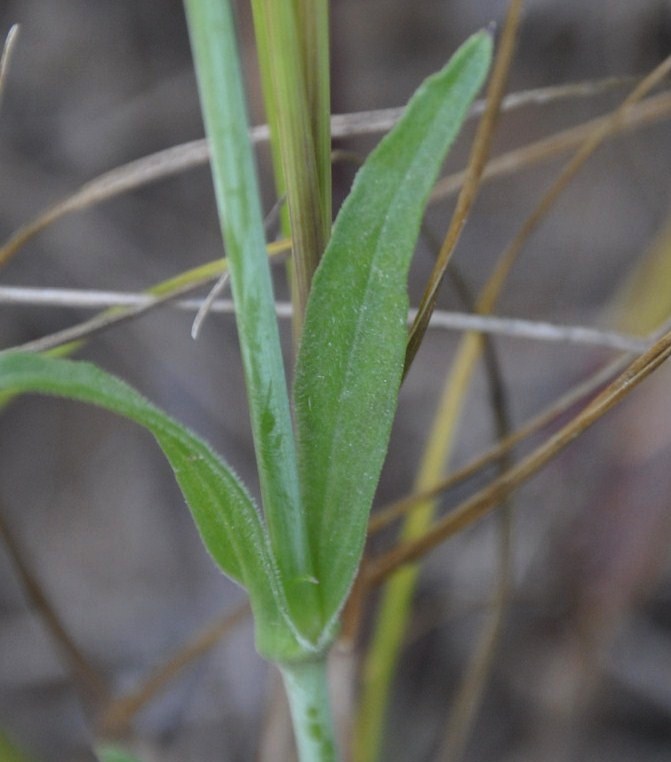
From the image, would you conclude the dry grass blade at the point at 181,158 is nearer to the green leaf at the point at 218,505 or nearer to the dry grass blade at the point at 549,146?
the dry grass blade at the point at 549,146

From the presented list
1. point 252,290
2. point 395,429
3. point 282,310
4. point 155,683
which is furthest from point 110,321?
point 395,429

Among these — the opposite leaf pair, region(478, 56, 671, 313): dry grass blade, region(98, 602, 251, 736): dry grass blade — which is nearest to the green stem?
the opposite leaf pair

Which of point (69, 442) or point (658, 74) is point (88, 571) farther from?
point (658, 74)

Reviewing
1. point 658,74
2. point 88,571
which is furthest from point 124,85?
point 658,74

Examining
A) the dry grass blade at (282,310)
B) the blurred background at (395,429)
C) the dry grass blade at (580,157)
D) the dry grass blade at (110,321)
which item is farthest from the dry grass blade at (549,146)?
the blurred background at (395,429)

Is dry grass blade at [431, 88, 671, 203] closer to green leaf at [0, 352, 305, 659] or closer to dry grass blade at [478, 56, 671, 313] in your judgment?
dry grass blade at [478, 56, 671, 313]
